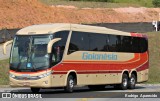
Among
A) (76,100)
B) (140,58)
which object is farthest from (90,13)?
(76,100)

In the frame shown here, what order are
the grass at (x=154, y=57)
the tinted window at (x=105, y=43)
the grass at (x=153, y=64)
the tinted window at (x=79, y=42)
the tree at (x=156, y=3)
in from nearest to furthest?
the tinted window at (x=79, y=42) < the tinted window at (x=105, y=43) < the grass at (x=153, y=64) < the grass at (x=154, y=57) < the tree at (x=156, y=3)

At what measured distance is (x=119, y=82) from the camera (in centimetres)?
3134

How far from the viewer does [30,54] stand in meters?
25.0

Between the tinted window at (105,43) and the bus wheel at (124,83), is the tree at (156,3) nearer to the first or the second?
the tinted window at (105,43)

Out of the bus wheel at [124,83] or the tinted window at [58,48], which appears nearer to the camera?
the tinted window at [58,48]

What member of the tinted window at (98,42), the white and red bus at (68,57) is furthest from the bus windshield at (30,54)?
the tinted window at (98,42)

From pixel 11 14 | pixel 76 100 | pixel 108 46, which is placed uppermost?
pixel 11 14

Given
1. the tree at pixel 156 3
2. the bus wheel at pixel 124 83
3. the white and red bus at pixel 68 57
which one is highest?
the tree at pixel 156 3

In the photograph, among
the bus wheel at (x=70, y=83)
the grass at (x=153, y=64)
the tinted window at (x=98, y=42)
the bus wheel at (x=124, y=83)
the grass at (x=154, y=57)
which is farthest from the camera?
the grass at (x=154, y=57)

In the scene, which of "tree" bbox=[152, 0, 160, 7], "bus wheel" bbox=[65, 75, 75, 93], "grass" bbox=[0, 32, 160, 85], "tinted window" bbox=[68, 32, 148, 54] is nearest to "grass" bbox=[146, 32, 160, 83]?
"grass" bbox=[0, 32, 160, 85]

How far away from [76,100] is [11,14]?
162ft

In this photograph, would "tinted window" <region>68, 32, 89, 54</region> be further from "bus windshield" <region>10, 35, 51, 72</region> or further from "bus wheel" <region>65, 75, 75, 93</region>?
"bus windshield" <region>10, 35, 51, 72</region>

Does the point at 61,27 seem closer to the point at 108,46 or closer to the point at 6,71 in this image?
the point at 108,46

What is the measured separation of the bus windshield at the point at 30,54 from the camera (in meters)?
24.9
